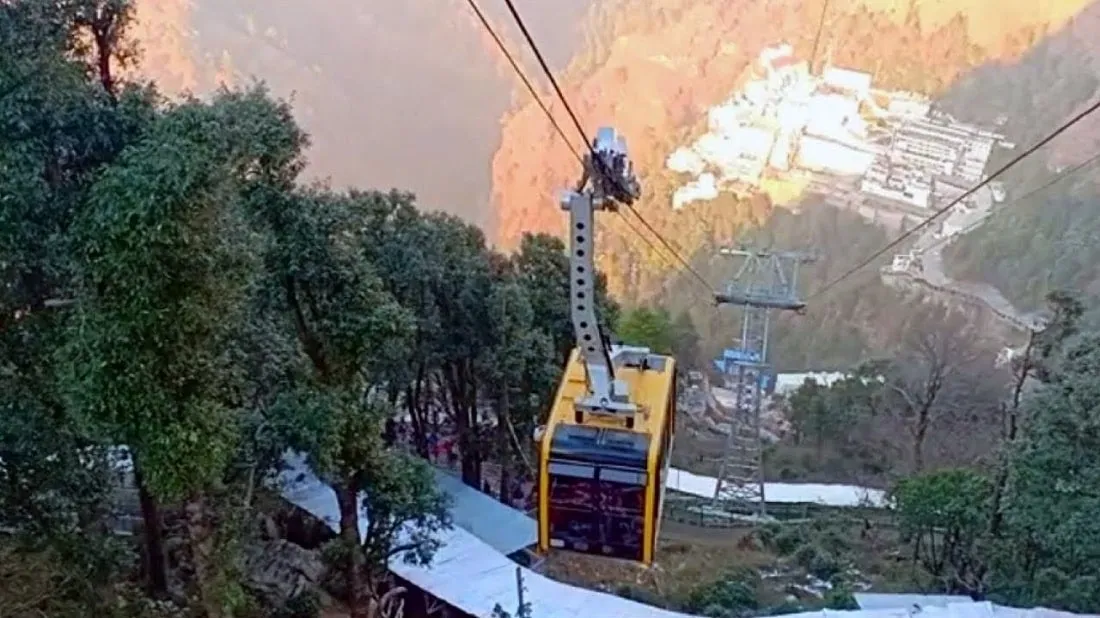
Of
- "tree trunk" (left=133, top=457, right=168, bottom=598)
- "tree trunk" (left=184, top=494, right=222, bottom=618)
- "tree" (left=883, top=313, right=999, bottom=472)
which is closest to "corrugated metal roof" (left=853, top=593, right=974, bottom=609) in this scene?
"tree trunk" (left=184, top=494, right=222, bottom=618)

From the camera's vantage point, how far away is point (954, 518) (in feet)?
45.4

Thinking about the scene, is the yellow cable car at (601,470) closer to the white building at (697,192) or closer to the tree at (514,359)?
the tree at (514,359)

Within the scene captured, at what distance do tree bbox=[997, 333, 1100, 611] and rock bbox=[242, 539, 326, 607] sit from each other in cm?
731

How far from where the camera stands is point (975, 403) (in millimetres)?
28156

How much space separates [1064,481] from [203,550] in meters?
8.10

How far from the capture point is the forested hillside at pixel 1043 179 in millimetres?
40031

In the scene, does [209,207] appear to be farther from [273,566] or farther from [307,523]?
[307,523]

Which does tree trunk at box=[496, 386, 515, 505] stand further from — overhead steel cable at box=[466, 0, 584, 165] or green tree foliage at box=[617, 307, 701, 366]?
green tree foliage at box=[617, 307, 701, 366]

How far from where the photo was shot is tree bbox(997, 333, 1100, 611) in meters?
10.4

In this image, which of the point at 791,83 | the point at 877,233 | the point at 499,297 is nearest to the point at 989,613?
the point at 499,297

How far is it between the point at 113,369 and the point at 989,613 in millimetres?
7601

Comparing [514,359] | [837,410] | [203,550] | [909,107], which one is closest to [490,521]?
[514,359]

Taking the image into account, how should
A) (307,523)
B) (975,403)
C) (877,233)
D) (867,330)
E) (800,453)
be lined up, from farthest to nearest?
(877,233)
(867,330)
(975,403)
(800,453)
(307,523)

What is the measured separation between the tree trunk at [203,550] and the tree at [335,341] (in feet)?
2.75
